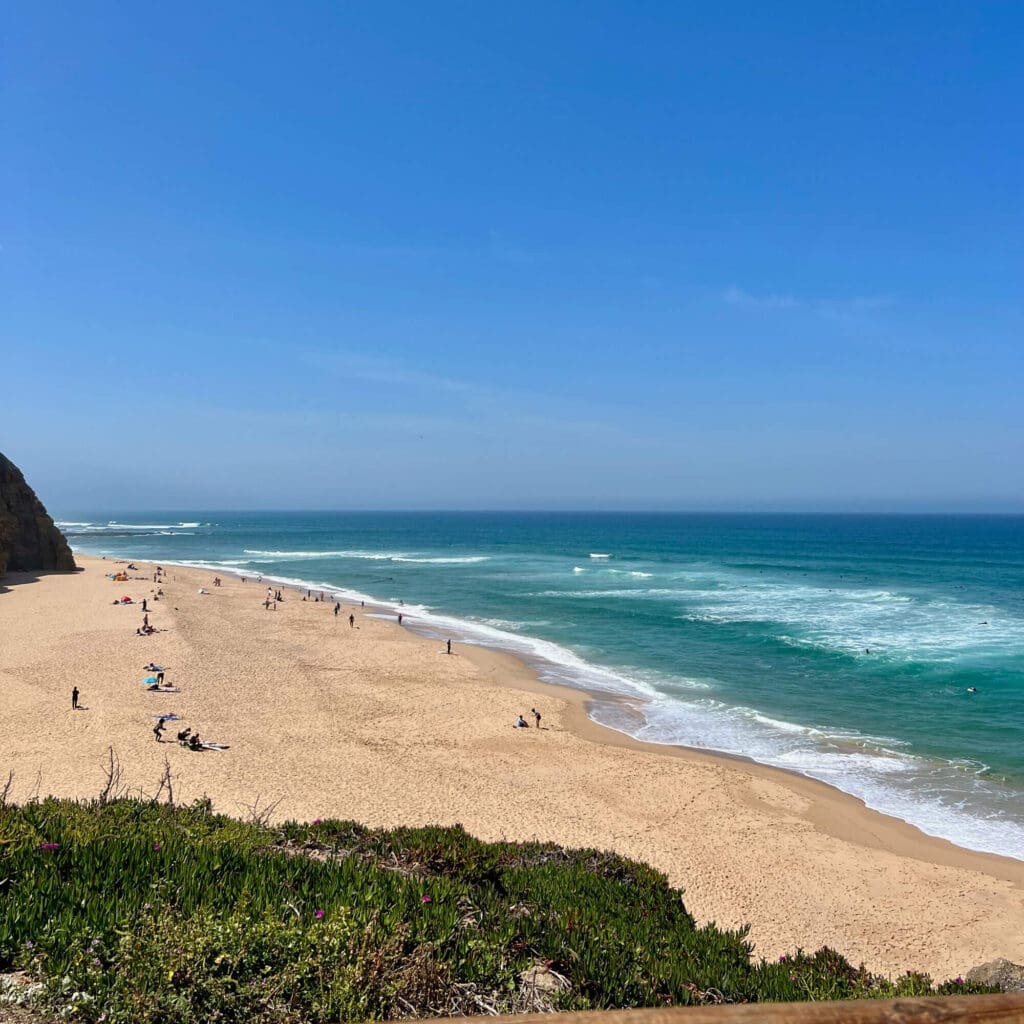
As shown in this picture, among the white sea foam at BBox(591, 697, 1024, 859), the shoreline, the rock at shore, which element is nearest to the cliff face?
the shoreline

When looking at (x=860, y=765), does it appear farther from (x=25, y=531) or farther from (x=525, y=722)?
(x=25, y=531)

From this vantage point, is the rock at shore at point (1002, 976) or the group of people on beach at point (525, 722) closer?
the rock at shore at point (1002, 976)

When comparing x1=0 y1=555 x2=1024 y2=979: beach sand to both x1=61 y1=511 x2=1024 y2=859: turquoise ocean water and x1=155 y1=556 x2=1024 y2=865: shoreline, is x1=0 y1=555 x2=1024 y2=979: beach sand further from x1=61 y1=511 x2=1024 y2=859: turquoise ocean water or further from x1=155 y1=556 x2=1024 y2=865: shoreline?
x1=61 y1=511 x2=1024 y2=859: turquoise ocean water

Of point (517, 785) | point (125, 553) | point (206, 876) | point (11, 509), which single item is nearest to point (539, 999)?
point (206, 876)

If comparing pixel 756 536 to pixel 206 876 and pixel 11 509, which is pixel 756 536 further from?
pixel 206 876

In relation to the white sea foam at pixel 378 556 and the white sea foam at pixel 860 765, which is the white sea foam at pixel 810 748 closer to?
the white sea foam at pixel 860 765

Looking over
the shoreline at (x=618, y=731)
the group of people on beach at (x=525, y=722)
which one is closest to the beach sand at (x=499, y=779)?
the shoreline at (x=618, y=731)

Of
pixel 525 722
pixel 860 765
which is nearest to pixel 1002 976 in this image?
pixel 860 765
